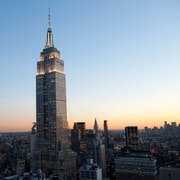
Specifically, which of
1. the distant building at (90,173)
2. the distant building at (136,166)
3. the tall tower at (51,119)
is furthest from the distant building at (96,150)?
the distant building at (90,173)

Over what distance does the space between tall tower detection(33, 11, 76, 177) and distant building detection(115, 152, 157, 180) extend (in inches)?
401

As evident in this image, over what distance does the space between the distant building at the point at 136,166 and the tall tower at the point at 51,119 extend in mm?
10193

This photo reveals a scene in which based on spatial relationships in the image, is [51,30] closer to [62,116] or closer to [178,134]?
[62,116]

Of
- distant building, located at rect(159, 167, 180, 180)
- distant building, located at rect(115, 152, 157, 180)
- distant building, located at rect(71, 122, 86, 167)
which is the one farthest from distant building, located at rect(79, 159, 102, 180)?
distant building, located at rect(71, 122, 86, 167)

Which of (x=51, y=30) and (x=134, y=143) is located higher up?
(x=51, y=30)

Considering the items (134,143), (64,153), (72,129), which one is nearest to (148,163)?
(64,153)

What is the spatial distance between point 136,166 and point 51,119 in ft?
56.5

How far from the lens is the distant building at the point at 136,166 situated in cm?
2636

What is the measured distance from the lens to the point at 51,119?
39.5 metres

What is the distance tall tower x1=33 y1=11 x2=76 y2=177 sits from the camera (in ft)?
121

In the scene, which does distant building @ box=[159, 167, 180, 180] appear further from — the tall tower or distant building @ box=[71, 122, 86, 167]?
distant building @ box=[71, 122, 86, 167]

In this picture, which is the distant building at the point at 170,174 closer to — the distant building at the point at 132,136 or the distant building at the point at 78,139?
the distant building at the point at 78,139

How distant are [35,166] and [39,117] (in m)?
7.92

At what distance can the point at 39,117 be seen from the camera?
136 feet
